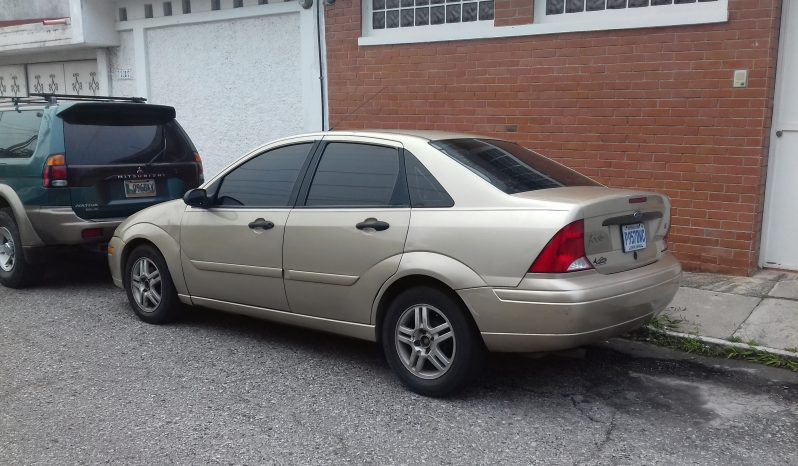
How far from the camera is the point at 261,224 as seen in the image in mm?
5223

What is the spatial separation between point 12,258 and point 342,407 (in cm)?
481

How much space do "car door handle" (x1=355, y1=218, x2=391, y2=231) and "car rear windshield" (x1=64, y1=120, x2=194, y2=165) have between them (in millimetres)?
3612

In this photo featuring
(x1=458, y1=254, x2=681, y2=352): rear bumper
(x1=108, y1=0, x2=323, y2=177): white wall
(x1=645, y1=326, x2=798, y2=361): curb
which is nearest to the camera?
(x1=458, y1=254, x2=681, y2=352): rear bumper

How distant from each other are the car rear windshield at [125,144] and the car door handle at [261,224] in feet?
8.72

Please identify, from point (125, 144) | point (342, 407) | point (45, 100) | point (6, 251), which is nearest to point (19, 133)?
point (45, 100)

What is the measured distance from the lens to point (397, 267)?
176 inches

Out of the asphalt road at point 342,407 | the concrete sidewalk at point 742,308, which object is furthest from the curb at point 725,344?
the asphalt road at point 342,407

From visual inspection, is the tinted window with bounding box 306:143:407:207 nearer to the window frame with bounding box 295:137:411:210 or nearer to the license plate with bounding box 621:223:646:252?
the window frame with bounding box 295:137:411:210

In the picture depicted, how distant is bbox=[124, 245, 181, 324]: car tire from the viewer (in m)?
6.00

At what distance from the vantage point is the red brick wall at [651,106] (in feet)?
22.5

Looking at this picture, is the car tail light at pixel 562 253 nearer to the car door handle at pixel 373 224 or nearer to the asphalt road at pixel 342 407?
the asphalt road at pixel 342 407

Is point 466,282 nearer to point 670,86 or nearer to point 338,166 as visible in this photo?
point 338,166

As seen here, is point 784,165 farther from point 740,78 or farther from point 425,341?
point 425,341

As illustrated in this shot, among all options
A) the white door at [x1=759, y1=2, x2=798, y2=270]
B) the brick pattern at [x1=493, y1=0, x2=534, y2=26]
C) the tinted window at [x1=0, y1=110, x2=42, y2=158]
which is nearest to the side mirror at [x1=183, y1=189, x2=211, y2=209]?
the tinted window at [x1=0, y1=110, x2=42, y2=158]
